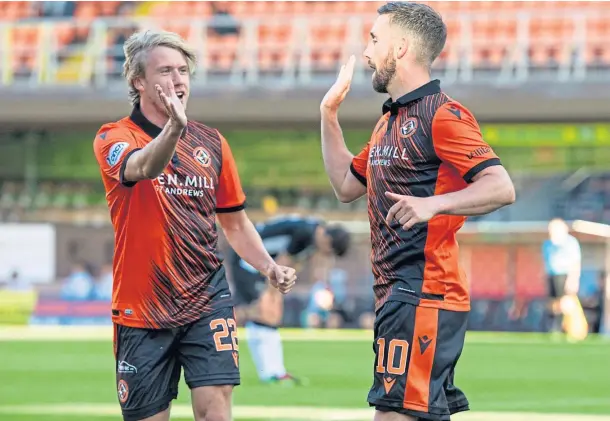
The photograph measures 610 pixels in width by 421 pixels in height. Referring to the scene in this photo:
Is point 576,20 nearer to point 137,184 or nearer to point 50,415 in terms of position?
point 50,415

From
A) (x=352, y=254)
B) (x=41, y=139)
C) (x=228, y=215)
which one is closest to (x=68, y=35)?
(x=41, y=139)

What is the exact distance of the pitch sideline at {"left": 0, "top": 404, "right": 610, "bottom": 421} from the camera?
1037 centimetres

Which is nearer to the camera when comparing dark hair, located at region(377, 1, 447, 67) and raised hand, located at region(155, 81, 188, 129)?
raised hand, located at region(155, 81, 188, 129)

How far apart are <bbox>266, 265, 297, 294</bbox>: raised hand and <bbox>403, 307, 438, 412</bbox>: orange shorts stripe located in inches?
43.8

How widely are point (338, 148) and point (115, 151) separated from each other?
1.06 metres

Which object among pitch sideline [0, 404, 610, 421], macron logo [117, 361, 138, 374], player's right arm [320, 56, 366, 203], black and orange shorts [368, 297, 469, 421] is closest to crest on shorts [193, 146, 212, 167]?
player's right arm [320, 56, 366, 203]

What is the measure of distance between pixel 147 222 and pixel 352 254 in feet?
83.7

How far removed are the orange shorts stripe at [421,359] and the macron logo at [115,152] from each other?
1.58 meters

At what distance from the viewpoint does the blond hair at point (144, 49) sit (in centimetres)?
606

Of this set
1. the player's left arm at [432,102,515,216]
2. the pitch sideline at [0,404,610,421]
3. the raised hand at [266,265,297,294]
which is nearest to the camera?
the player's left arm at [432,102,515,216]

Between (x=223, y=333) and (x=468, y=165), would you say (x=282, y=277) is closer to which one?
(x=223, y=333)

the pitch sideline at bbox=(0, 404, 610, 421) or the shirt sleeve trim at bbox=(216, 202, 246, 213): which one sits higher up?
the shirt sleeve trim at bbox=(216, 202, 246, 213)

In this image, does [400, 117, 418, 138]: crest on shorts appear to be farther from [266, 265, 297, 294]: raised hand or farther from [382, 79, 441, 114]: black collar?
[266, 265, 297, 294]: raised hand

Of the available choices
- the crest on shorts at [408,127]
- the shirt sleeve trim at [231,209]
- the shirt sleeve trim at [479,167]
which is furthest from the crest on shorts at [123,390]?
the shirt sleeve trim at [479,167]
